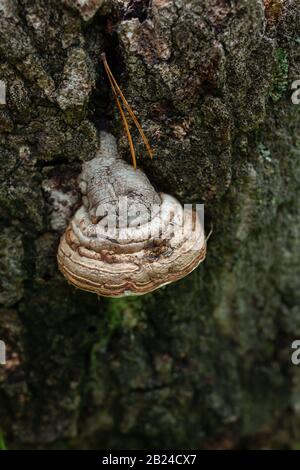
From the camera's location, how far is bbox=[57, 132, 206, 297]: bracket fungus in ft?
7.02

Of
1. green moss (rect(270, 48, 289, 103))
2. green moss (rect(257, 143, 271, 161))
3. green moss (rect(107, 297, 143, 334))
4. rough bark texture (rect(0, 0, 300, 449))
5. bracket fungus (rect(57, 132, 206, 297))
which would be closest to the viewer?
bracket fungus (rect(57, 132, 206, 297))

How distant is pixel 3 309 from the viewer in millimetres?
2842

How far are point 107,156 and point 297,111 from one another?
3.87 feet

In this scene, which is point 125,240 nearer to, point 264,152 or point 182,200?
point 182,200

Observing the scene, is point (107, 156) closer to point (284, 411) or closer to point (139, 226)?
point (139, 226)

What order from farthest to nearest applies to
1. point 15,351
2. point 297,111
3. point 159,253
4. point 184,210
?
point 15,351 → point 297,111 → point 184,210 → point 159,253

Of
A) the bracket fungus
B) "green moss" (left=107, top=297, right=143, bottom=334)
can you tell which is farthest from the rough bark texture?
the bracket fungus

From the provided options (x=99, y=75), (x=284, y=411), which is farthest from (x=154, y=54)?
(x=284, y=411)

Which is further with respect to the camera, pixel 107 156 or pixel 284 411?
pixel 284 411

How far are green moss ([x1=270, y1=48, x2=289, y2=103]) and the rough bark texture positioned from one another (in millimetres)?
11

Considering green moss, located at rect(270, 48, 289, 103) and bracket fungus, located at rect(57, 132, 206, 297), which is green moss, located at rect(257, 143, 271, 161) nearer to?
green moss, located at rect(270, 48, 289, 103)

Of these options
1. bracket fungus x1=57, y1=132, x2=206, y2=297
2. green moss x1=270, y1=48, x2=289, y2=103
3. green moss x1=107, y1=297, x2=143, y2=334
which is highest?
green moss x1=270, y1=48, x2=289, y2=103

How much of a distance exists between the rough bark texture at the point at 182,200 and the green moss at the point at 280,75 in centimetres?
1

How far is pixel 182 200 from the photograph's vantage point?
2633 mm
